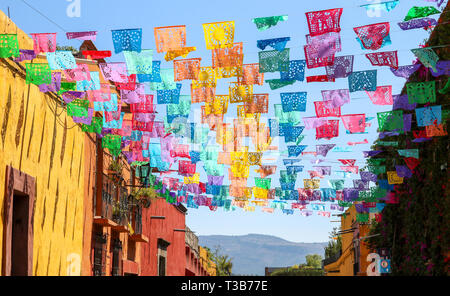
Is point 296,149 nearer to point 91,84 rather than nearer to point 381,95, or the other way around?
point 381,95

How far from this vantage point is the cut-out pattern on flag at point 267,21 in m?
10.2

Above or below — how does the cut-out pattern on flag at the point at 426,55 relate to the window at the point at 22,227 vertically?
above

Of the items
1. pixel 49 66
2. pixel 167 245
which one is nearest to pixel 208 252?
pixel 167 245

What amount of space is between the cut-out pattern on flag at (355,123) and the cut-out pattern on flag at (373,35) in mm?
3499

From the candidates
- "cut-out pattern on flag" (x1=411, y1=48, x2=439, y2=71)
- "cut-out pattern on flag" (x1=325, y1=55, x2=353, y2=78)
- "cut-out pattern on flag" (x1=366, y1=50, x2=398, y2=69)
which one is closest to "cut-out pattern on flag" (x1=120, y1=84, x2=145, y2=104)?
"cut-out pattern on flag" (x1=325, y1=55, x2=353, y2=78)

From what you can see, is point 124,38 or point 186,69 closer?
point 124,38

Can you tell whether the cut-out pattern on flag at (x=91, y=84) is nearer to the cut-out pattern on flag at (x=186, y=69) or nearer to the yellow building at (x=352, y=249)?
the cut-out pattern on flag at (x=186, y=69)

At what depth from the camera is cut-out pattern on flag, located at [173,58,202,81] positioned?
1234cm

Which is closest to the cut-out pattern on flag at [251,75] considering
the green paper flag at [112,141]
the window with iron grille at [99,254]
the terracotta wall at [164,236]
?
the green paper flag at [112,141]

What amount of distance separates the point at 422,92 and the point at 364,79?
4.83ft

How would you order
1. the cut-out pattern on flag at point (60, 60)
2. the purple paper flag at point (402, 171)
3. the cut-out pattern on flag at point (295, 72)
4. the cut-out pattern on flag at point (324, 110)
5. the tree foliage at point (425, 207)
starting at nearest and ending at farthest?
the cut-out pattern on flag at point (60, 60) → the cut-out pattern on flag at point (295, 72) → the cut-out pattern on flag at point (324, 110) → the tree foliage at point (425, 207) → the purple paper flag at point (402, 171)

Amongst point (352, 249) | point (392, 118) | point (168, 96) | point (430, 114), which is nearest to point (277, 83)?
point (168, 96)

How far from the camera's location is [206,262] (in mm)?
53312
